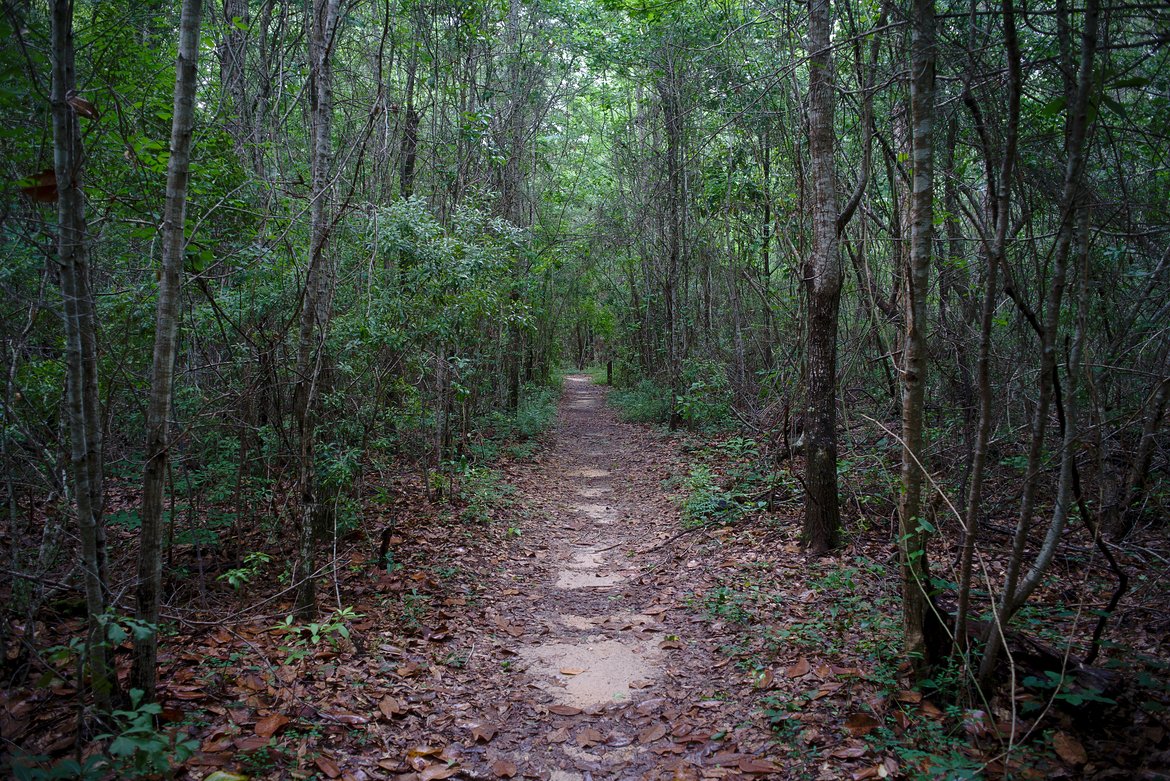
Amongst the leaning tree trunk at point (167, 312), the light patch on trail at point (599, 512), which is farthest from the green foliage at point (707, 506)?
the leaning tree trunk at point (167, 312)

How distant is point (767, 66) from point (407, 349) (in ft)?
23.1

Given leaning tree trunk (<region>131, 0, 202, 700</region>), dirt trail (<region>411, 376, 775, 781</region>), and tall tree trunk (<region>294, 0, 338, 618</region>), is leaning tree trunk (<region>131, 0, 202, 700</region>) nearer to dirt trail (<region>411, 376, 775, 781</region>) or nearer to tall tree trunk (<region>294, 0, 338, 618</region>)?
tall tree trunk (<region>294, 0, 338, 618</region>)

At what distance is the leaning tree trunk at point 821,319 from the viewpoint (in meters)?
6.14

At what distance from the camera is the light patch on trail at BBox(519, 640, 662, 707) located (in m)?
4.59

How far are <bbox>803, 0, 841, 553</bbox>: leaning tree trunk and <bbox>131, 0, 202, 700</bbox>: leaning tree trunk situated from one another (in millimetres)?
5148

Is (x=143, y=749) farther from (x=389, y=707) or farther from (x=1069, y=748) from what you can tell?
(x=1069, y=748)

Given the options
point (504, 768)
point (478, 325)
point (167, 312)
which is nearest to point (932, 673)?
point (504, 768)

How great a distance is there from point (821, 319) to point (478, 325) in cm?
710

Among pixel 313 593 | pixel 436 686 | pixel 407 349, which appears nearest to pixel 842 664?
pixel 436 686

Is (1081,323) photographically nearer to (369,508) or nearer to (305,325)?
(305,325)

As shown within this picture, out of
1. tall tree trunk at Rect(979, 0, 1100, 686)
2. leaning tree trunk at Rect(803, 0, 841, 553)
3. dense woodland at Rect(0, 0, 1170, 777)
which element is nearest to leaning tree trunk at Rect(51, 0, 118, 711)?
dense woodland at Rect(0, 0, 1170, 777)

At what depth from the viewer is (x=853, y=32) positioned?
6.12 meters

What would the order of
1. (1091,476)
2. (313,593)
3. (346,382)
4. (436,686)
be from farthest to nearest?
(346,382) → (1091,476) → (313,593) → (436,686)

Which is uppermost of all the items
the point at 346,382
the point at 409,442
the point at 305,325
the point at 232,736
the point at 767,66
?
the point at 767,66
